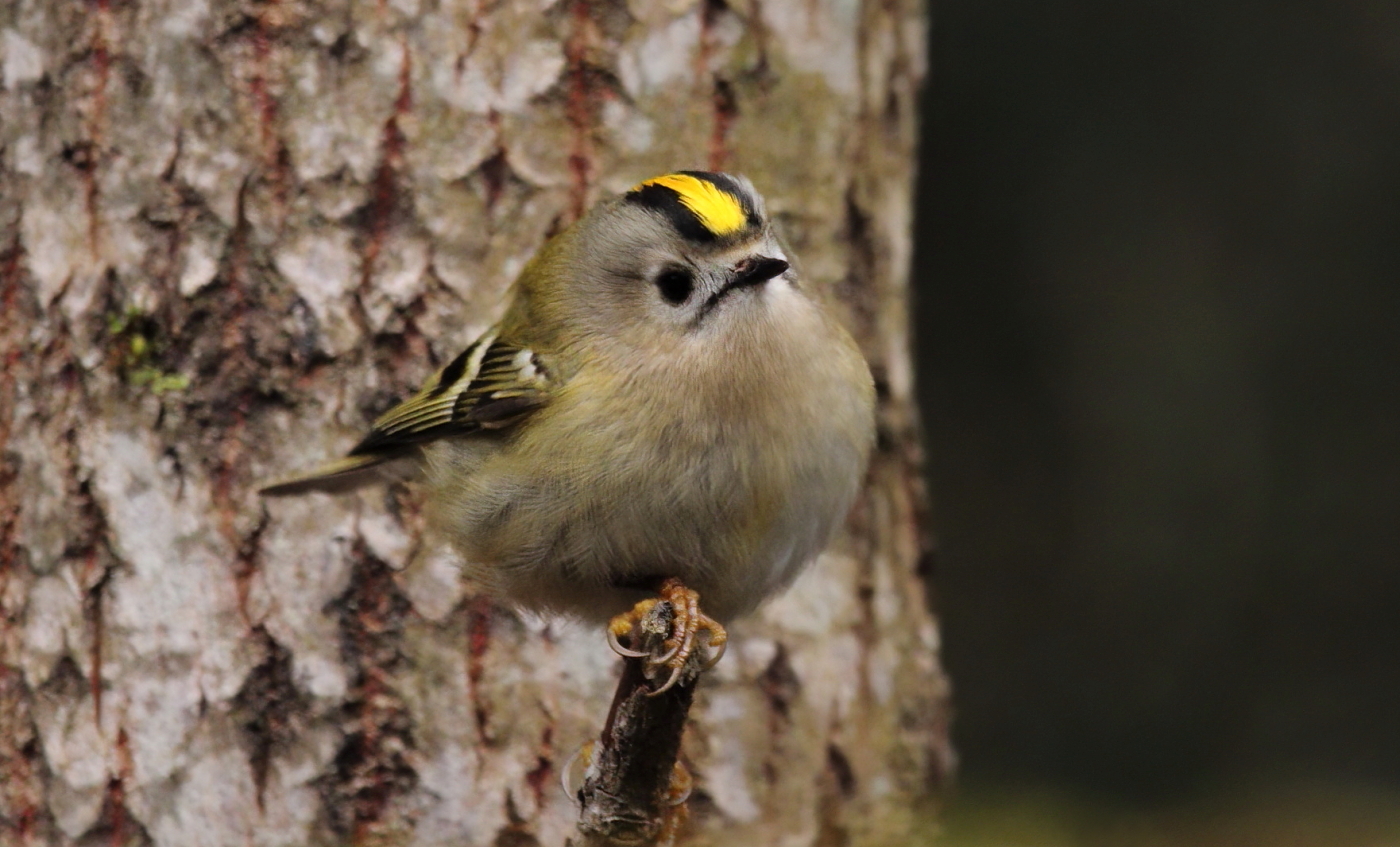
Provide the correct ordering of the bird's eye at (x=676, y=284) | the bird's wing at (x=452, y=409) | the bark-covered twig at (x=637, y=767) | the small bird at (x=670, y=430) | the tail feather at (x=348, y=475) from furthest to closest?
the tail feather at (x=348, y=475), the bird's wing at (x=452, y=409), the bird's eye at (x=676, y=284), the small bird at (x=670, y=430), the bark-covered twig at (x=637, y=767)

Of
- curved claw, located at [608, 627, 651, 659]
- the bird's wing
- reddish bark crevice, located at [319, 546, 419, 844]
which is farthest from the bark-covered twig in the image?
reddish bark crevice, located at [319, 546, 419, 844]

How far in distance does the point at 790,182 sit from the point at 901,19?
65 cm

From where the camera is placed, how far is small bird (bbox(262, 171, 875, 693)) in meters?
2.61

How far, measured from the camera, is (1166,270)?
638 centimetres

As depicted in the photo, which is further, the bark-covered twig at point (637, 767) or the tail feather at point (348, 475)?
the tail feather at point (348, 475)

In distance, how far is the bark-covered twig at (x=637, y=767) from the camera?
7.64 ft

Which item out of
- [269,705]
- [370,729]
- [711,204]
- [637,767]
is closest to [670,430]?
[711,204]

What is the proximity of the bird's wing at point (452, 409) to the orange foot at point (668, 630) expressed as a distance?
460 millimetres

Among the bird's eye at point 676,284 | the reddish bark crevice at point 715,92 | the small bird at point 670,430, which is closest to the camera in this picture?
the small bird at point 670,430

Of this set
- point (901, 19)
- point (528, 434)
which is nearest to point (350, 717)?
point (528, 434)

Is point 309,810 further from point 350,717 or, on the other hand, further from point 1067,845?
point 1067,845

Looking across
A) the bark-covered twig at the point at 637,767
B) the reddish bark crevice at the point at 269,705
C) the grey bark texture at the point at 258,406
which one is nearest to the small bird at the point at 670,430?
the bark-covered twig at the point at 637,767

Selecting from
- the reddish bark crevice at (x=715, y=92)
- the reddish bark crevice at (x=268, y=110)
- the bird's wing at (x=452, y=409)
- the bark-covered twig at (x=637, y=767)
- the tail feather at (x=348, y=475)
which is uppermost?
the reddish bark crevice at (x=715, y=92)

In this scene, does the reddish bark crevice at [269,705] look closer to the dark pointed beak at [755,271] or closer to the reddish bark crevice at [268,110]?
the reddish bark crevice at [268,110]
